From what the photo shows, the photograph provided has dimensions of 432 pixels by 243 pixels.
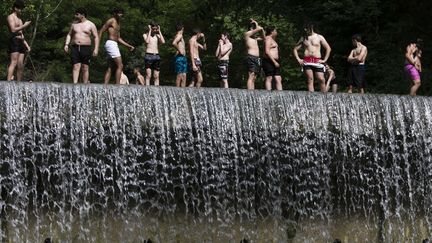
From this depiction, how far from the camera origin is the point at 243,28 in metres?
30.2

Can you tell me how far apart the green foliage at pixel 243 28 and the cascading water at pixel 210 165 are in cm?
626

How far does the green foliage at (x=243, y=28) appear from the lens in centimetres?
2539

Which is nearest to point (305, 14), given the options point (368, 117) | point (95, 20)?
point (95, 20)

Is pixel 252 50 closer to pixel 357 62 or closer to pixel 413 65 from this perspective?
pixel 357 62

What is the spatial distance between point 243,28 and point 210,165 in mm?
14911

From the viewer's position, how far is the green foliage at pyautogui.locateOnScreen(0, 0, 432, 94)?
25.4 metres

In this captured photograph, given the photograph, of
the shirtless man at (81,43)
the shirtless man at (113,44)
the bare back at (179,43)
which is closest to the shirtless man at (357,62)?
the bare back at (179,43)

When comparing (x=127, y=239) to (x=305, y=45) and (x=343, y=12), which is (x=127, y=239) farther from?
(x=343, y=12)

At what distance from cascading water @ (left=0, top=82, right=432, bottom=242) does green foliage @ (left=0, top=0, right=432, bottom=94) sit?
6.26 meters

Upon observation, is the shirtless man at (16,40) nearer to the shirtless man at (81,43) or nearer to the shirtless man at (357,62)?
the shirtless man at (81,43)

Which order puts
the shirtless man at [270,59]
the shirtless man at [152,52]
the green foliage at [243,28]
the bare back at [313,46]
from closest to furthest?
1. the shirtless man at [270,59]
2. the bare back at [313,46]
3. the shirtless man at [152,52]
4. the green foliage at [243,28]

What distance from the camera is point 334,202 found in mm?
16875

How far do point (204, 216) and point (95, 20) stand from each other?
56.3ft

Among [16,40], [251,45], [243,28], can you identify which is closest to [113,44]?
[16,40]
